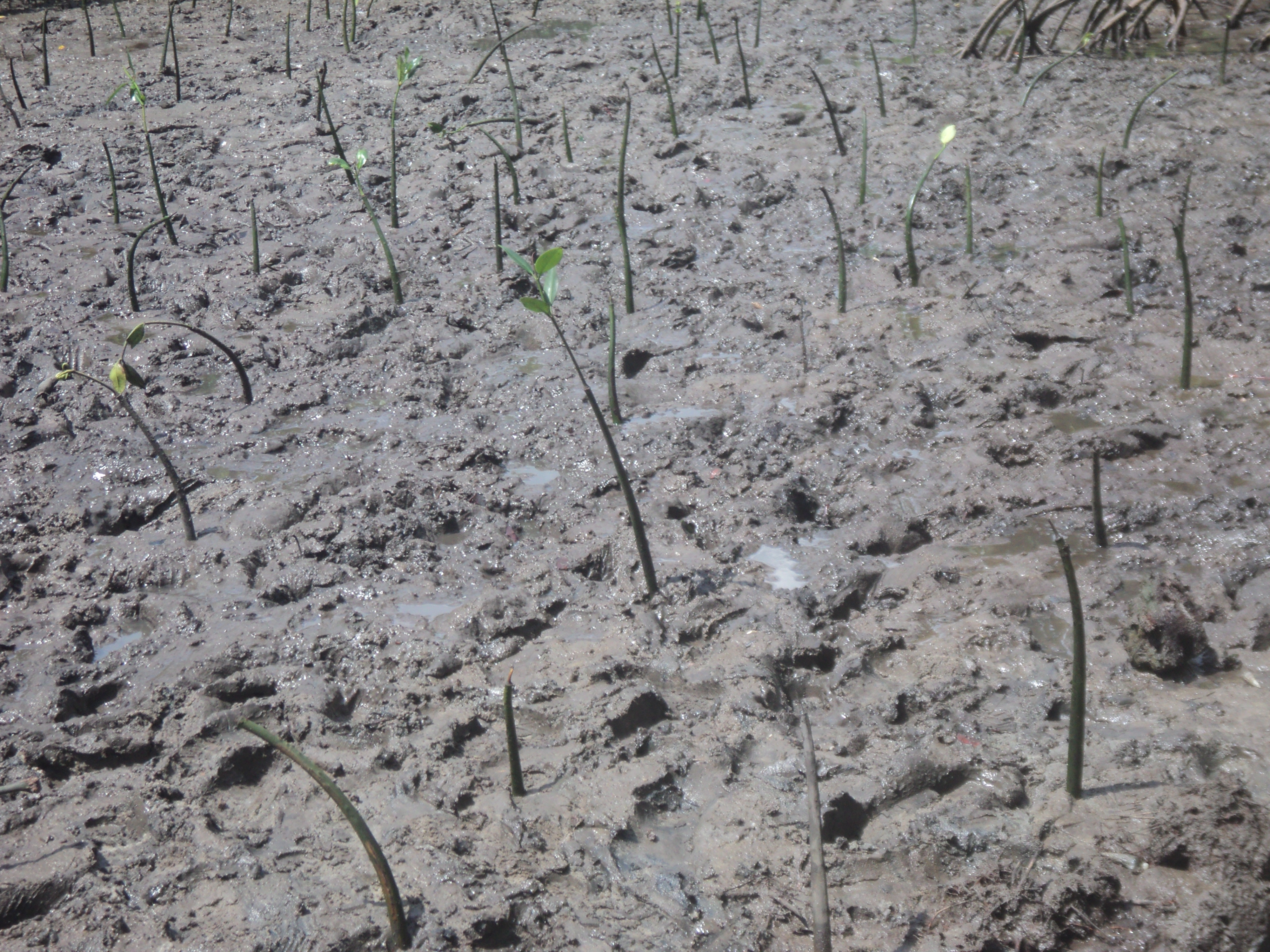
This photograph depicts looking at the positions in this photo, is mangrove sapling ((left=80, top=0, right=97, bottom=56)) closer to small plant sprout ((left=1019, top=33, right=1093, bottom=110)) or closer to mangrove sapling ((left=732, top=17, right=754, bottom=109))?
mangrove sapling ((left=732, top=17, right=754, bottom=109))

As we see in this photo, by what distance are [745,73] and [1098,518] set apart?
3418 millimetres

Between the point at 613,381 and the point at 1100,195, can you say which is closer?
the point at 613,381

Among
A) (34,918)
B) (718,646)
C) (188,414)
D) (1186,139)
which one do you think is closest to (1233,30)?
(1186,139)

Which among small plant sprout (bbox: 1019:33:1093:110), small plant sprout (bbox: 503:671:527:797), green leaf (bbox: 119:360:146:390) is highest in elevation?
small plant sprout (bbox: 1019:33:1093:110)

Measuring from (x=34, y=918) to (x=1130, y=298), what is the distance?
133 inches

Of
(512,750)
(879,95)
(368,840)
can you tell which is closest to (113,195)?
(879,95)

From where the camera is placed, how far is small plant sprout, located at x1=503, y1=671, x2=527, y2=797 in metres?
1.77

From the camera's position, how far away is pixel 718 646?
2.28m

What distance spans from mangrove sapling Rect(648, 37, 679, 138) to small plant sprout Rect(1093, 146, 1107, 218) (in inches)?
75.7

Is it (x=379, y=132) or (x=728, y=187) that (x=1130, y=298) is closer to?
(x=728, y=187)

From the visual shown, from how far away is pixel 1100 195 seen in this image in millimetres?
3709

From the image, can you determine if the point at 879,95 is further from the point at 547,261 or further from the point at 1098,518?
the point at 547,261

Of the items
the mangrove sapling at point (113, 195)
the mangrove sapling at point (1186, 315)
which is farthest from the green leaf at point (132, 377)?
the mangrove sapling at point (1186, 315)

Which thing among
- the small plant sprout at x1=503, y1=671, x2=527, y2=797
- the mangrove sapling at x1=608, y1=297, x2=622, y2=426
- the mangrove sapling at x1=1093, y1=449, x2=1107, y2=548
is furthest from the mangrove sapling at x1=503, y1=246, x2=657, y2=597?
the mangrove sapling at x1=1093, y1=449, x2=1107, y2=548
